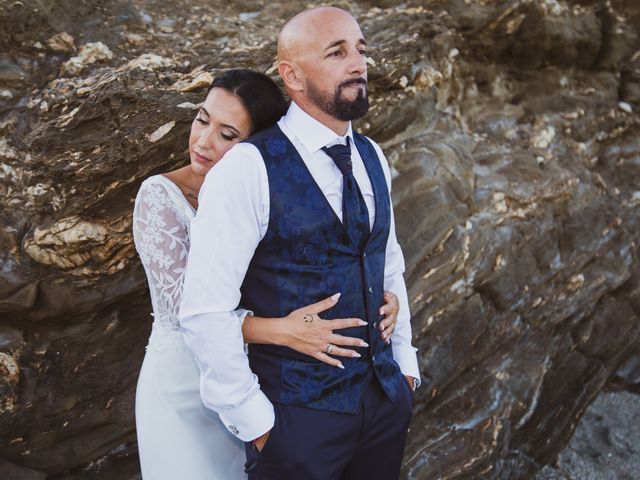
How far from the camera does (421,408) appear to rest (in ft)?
13.9

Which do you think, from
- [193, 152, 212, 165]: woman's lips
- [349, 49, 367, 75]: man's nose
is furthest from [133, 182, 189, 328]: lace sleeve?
[349, 49, 367, 75]: man's nose

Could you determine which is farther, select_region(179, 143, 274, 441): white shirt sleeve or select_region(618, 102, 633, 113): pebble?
select_region(618, 102, 633, 113): pebble

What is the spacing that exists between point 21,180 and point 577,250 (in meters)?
3.47

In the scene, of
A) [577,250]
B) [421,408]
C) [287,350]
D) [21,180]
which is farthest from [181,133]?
[577,250]

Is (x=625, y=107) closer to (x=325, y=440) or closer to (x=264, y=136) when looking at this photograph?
(x=264, y=136)

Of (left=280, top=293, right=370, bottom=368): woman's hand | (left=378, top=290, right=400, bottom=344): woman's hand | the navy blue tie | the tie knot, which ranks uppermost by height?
the tie knot

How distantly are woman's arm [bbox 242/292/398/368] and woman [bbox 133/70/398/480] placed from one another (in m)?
0.26

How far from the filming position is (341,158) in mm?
2410

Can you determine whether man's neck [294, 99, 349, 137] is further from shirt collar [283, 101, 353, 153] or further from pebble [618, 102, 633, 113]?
pebble [618, 102, 633, 113]

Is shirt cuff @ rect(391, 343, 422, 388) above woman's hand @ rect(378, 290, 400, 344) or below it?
below

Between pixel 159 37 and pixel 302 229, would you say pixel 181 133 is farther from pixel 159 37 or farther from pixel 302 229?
pixel 302 229

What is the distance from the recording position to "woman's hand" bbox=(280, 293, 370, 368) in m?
2.30

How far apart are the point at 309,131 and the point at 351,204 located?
0.89ft

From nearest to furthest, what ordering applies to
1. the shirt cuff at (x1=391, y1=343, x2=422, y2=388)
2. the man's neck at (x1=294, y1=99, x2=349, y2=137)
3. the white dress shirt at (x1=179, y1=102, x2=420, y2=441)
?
the white dress shirt at (x1=179, y1=102, x2=420, y2=441)
the man's neck at (x1=294, y1=99, x2=349, y2=137)
the shirt cuff at (x1=391, y1=343, x2=422, y2=388)
